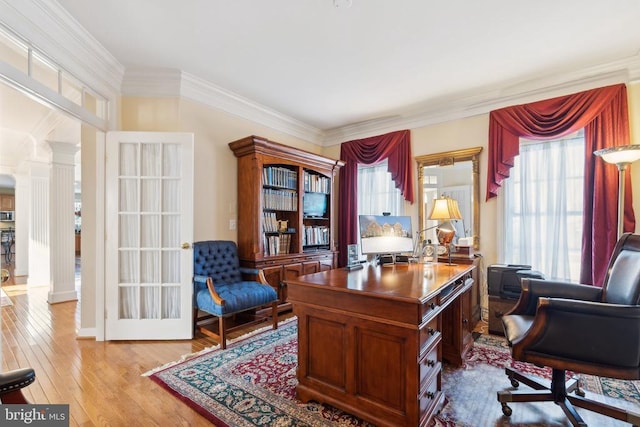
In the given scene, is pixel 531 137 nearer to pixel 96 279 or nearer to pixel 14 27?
pixel 14 27

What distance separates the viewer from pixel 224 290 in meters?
3.06

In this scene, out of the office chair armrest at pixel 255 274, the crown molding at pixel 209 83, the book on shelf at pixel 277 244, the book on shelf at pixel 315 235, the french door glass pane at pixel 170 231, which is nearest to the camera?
the crown molding at pixel 209 83

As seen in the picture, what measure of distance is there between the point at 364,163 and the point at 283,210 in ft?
5.14

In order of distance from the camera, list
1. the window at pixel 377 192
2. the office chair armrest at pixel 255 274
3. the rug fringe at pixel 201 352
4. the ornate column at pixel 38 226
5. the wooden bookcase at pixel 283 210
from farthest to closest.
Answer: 1. the ornate column at pixel 38 226
2. the window at pixel 377 192
3. the wooden bookcase at pixel 283 210
4. the office chair armrest at pixel 255 274
5. the rug fringe at pixel 201 352

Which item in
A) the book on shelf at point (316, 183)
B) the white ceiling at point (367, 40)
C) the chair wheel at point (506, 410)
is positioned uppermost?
the white ceiling at point (367, 40)

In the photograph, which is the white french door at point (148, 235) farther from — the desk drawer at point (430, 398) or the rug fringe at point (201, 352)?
the desk drawer at point (430, 398)

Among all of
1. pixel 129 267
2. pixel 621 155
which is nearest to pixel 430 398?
pixel 621 155

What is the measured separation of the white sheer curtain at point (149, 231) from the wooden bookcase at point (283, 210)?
84cm

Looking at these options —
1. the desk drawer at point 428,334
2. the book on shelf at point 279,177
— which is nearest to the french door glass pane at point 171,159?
the book on shelf at point 279,177

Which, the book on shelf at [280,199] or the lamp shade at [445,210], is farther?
the book on shelf at [280,199]

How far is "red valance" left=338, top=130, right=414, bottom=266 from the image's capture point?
4.31 meters

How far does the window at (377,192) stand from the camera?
14.9 ft

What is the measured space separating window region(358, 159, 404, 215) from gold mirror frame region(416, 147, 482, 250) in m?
0.36

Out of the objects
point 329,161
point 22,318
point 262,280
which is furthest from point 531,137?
point 22,318
